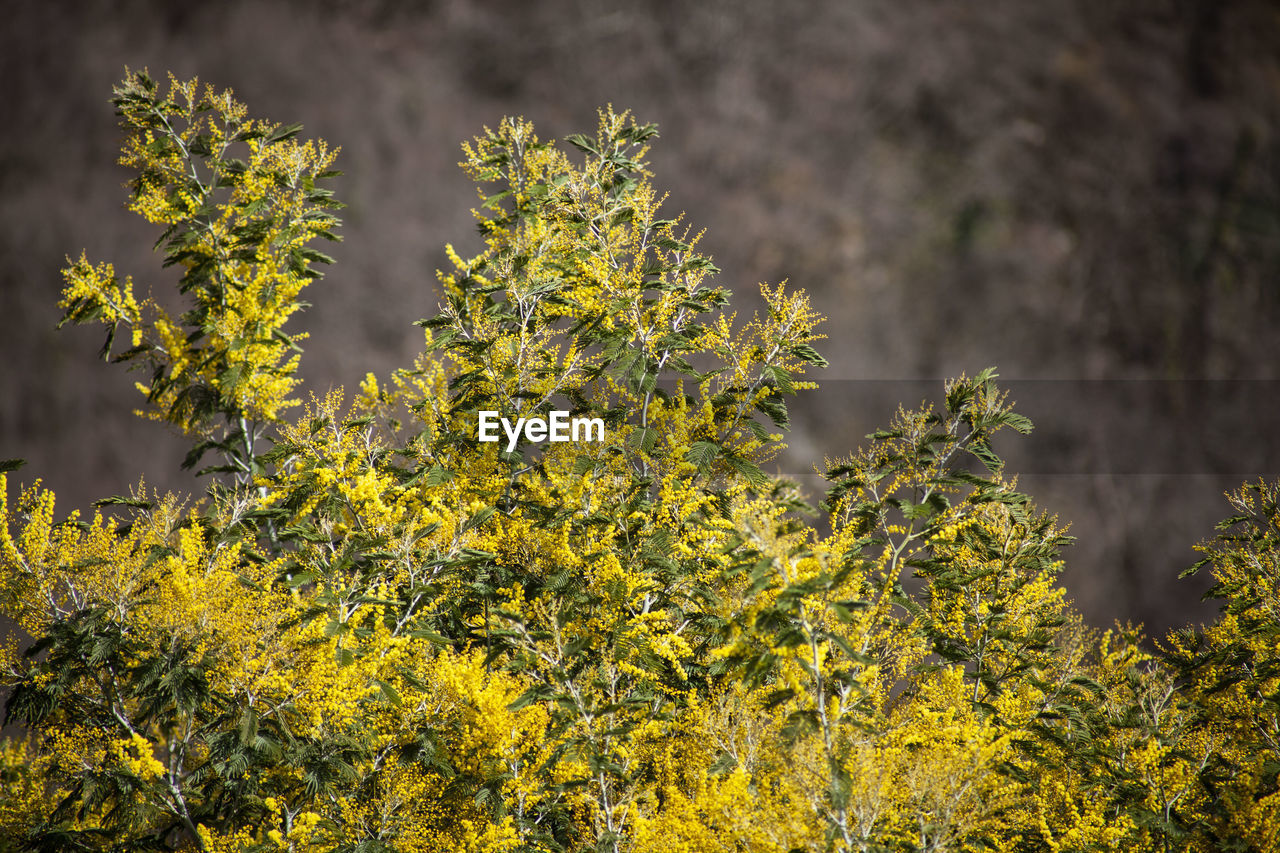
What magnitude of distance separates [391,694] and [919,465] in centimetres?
366

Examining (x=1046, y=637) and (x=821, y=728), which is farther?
(x=1046, y=637)

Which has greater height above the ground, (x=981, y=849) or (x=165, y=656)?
(x=165, y=656)

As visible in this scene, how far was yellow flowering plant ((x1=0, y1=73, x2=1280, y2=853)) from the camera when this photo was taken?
16.5ft

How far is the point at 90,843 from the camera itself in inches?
246

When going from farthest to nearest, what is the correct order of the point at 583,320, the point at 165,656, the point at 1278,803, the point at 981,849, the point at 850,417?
the point at 850,417
the point at 583,320
the point at 1278,803
the point at 165,656
the point at 981,849

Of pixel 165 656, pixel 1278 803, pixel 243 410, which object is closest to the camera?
pixel 165 656

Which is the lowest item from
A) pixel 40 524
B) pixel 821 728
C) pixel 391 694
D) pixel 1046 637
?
pixel 821 728

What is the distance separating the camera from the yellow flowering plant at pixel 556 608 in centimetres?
502

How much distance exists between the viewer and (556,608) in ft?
19.5

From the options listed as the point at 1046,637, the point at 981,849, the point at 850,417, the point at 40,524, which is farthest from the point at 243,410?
the point at 850,417

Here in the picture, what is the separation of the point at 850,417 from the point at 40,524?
1440 cm

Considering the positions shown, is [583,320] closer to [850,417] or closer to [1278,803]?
[1278,803]

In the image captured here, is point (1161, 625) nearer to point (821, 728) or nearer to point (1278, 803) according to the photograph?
point (1278, 803)

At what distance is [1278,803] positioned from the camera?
6.21m
